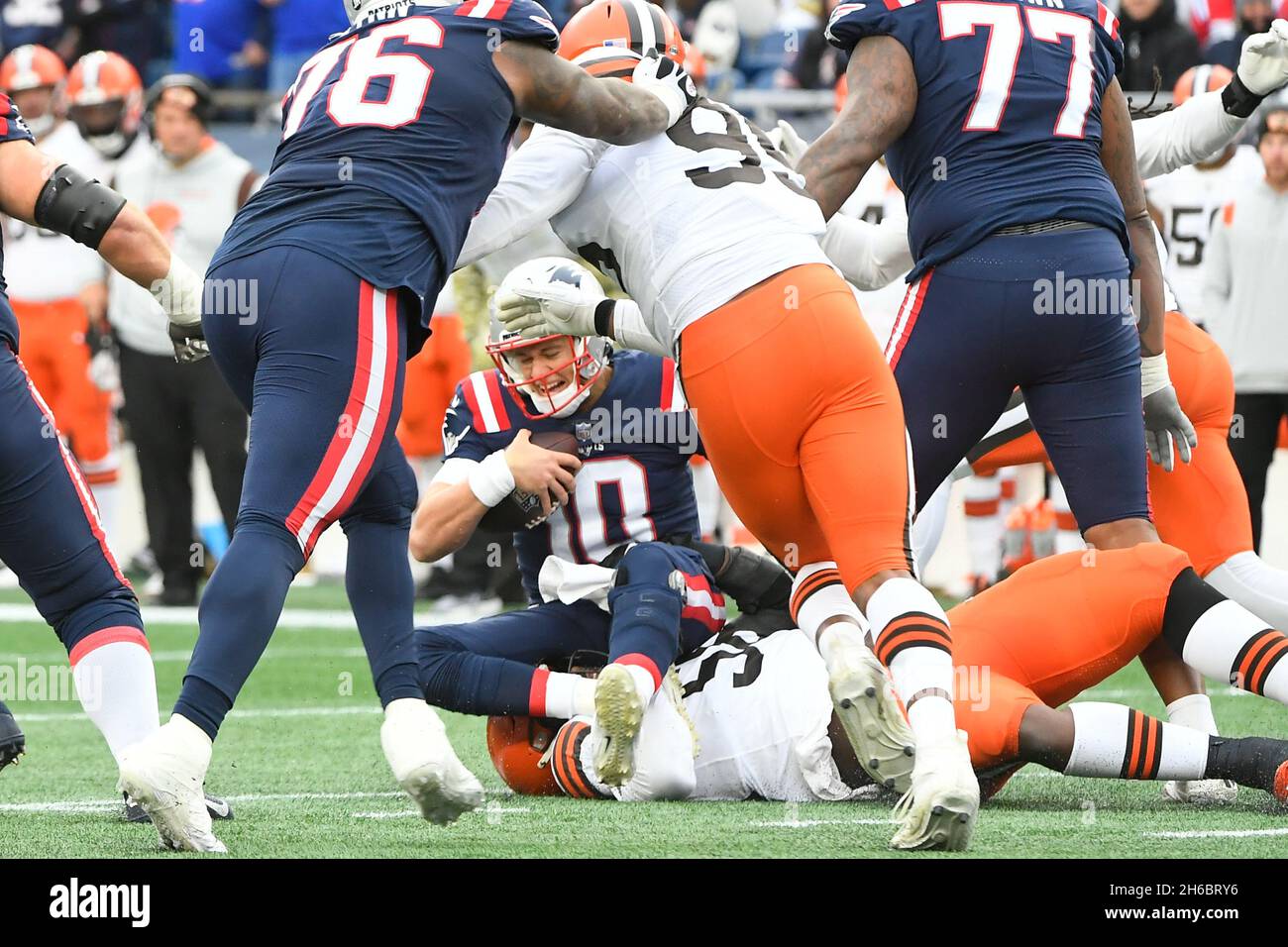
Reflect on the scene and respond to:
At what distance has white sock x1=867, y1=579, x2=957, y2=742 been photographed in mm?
3361

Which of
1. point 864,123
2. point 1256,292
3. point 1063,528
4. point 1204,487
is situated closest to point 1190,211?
point 1256,292

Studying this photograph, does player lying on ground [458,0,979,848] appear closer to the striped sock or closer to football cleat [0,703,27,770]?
the striped sock

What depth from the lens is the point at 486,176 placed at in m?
3.66

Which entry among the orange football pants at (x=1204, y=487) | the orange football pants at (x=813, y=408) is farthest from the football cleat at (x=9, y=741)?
the orange football pants at (x=1204, y=487)

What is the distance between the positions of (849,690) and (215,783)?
1.82 m

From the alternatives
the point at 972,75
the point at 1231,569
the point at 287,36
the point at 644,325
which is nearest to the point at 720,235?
the point at 644,325

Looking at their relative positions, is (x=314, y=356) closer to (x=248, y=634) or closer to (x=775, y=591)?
(x=248, y=634)

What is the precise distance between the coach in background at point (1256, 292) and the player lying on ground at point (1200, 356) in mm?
2413

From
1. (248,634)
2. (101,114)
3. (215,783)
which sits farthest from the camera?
(101,114)

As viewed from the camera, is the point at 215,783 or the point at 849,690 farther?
the point at 215,783

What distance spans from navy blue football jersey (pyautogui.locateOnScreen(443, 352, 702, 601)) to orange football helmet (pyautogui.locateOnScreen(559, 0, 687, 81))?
1097 millimetres

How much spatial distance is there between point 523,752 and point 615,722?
55 centimetres

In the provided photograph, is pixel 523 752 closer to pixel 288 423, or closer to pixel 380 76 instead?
pixel 288 423

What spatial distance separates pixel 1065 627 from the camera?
13.1 feet
